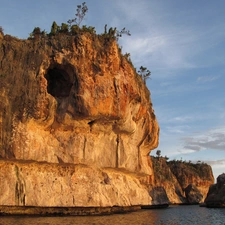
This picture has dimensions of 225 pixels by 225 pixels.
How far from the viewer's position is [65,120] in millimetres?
33125

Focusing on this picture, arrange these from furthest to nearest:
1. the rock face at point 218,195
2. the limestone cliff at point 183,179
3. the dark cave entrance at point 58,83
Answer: the limestone cliff at point 183,179 → the rock face at point 218,195 → the dark cave entrance at point 58,83

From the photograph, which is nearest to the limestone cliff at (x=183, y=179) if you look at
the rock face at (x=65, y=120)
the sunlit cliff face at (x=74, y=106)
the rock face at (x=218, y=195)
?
the rock face at (x=218, y=195)

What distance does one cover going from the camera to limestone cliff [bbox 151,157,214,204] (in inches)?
3504

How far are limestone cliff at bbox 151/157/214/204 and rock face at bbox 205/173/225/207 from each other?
58.5 ft

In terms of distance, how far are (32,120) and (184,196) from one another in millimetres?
75653

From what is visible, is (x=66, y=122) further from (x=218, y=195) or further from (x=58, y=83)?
(x=218, y=195)

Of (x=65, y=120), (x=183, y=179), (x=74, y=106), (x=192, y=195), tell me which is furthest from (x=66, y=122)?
(x=183, y=179)

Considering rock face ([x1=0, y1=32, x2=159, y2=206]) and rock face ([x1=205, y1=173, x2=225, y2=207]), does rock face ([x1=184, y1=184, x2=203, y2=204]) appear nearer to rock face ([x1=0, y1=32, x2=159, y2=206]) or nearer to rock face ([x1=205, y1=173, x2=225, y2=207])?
rock face ([x1=205, y1=173, x2=225, y2=207])

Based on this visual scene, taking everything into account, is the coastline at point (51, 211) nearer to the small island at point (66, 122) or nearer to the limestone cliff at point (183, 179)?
the small island at point (66, 122)

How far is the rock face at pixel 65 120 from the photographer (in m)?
29.8

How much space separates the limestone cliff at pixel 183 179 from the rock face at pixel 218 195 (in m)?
17.8

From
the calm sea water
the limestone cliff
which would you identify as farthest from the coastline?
the limestone cliff

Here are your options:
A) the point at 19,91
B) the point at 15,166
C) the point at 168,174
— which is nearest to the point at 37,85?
the point at 19,91

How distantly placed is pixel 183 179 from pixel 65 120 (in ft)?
263
